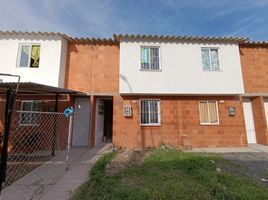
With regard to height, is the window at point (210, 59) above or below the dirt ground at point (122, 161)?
above

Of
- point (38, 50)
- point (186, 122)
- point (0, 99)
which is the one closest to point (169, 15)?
point (186, 122)

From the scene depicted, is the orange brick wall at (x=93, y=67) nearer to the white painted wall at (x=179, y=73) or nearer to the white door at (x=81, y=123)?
the white painted wall at (x=179, y=73)

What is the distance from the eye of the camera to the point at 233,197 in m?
3.96

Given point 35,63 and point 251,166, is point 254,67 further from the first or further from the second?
point 35,63

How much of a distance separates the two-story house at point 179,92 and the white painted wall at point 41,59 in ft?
11.5

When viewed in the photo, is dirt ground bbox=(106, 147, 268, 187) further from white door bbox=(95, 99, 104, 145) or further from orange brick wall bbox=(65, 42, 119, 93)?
orange brick wall bbox=(65, 42, 119, 93)

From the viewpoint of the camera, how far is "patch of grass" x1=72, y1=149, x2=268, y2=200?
4.14 m

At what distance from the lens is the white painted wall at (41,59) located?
951 cm

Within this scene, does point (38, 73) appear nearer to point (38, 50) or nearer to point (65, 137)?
point (38, 50)

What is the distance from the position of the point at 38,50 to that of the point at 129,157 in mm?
8095

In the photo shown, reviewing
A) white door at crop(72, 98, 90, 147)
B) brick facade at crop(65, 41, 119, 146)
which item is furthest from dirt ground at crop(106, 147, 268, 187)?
brick facade at crop(65, 41, 119, 146)

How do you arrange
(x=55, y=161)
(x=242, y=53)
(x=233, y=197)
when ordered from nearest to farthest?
(x=233, y=197), (x=55, y=161), (x=242, y=53)

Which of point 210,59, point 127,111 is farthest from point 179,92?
point 127,111

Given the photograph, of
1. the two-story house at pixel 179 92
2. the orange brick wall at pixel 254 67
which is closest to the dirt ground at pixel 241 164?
the two-story house at pixel 179 92
